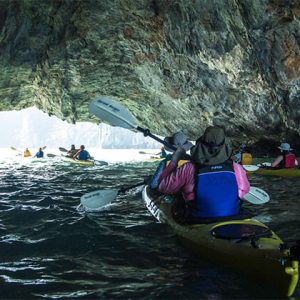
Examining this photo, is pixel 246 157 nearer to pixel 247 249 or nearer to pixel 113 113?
pixel 113 113

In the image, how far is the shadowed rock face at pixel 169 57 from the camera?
15.2 m

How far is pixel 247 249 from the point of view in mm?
3785

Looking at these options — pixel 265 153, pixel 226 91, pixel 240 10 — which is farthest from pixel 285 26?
pixel 265 153

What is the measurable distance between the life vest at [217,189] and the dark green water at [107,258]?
71 cm

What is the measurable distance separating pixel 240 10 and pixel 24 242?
43.5ft

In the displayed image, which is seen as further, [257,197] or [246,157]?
[246,157]

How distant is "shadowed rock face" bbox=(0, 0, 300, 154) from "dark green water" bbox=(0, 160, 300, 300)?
965 centimetres

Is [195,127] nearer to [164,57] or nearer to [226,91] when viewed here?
[226,91]

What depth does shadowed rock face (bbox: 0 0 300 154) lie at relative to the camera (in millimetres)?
15180

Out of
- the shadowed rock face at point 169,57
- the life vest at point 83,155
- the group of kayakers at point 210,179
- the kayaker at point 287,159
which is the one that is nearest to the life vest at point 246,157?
the shadowed rock face at point 169,57

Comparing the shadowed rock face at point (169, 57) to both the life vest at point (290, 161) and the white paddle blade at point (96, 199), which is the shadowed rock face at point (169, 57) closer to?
the life vest at point (290, 161)

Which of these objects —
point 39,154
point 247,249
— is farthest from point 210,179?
point 39,154

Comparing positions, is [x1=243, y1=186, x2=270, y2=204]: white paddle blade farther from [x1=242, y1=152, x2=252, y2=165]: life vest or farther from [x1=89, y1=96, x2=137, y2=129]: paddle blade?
[x1=242, y1=152, x2=252, y2=165]: life vest

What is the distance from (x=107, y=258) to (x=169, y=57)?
1606 centimetres
